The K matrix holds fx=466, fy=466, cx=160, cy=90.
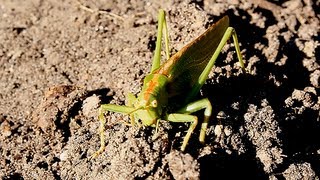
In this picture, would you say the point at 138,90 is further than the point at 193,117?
Yes

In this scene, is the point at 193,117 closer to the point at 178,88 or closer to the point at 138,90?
the point at 178,88

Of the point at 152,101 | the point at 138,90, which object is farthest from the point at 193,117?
the point at 138,90

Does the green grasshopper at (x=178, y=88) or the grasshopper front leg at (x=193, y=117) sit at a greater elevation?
the green grasshopper at (x=178, y=88)

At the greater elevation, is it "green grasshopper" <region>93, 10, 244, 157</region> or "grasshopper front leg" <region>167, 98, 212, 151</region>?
"green grasshopper" <region>93, 10, 244, 157</region>

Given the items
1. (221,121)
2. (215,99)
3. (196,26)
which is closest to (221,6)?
(196,26)
